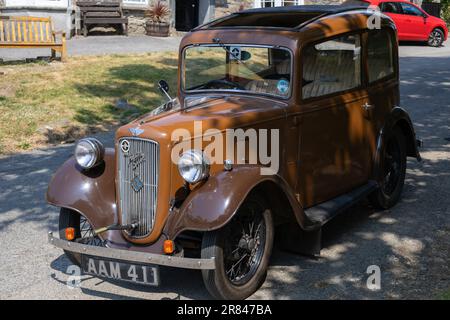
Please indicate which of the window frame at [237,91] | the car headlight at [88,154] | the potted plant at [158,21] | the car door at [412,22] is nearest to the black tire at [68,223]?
the car headlight at [88,154]

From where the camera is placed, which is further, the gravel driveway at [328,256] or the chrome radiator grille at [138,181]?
the gravel driveway at [328,256]

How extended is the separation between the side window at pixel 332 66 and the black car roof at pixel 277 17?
282mm

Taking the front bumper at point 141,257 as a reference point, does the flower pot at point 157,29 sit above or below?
above

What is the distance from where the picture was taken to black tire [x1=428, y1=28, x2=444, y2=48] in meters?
22.2

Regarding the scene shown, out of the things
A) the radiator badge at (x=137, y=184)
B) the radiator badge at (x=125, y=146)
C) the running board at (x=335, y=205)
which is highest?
the radiator badge at (x=125, y=146)

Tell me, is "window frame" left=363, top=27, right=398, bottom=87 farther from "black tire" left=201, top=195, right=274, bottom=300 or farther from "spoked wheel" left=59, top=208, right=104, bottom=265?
"spoked wheel" left=59, top=208, right=104, bottom=265

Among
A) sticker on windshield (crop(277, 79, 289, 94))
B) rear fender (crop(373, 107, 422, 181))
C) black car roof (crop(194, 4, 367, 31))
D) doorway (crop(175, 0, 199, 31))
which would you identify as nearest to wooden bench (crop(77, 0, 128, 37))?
doorway (crop(175, 0, 199, 31))

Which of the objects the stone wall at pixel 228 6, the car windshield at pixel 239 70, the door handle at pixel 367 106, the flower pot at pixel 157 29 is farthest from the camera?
the stone wall at pixel 228 6

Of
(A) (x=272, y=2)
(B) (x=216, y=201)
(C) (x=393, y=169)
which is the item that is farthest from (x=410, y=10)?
(B) (x=216, y=201)

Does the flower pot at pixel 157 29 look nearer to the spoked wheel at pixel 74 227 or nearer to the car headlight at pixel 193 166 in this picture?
the spoked wheel at pixel 74 227

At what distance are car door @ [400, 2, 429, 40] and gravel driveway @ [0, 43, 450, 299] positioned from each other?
1464 cm

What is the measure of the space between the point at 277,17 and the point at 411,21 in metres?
17.1

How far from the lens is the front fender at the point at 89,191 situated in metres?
4.89

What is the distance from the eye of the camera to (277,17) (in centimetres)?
593
